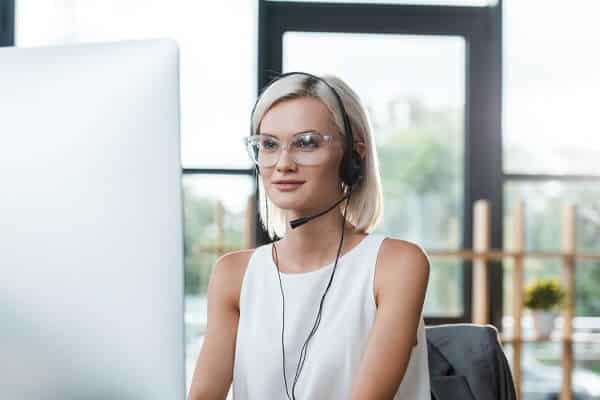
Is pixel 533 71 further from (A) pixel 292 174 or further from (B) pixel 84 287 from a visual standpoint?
(B) pixel 84 287

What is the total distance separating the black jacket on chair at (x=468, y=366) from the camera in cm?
132

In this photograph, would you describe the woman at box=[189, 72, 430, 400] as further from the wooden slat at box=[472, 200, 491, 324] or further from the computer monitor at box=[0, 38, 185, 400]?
the wooden slat at box=[472, 200, 491, 324]

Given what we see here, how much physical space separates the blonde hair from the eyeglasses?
0.05 meters

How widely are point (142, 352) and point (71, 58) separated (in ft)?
0.88

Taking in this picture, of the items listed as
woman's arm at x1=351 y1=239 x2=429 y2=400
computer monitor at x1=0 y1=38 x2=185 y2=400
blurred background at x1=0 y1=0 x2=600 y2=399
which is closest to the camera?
computer monitor at x1=0 y1=38 x2=185 y2=400

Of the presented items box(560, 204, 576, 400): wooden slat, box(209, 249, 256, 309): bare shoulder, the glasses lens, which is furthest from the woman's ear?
box(560, 204, 576, 400): wooden slat

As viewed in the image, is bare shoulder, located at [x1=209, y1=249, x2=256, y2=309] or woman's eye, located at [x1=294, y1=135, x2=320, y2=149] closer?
woman's eye, located at [x1=294, y1=135, x2=320, y2=149]

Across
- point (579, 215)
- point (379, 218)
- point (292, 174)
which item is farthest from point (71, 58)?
point (579, 215)

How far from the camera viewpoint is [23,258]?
2.39 ft

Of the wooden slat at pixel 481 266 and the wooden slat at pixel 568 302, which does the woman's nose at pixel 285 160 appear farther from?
the wooden slat at pixel 568 302

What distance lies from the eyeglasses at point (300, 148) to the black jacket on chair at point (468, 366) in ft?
1.29

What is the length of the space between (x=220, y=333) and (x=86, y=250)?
0.62 meters

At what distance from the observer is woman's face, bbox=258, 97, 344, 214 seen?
1.23m

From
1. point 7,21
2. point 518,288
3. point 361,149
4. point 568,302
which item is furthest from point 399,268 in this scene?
point 568,302
